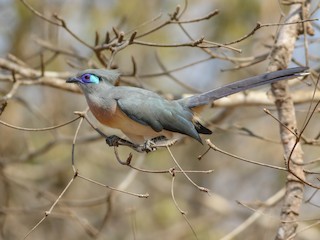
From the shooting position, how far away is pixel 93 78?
140 inches

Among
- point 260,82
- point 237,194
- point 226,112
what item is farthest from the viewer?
point 237,194

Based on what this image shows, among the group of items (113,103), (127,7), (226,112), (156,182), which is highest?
(127,7)

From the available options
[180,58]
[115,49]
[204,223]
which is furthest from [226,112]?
[180,58]

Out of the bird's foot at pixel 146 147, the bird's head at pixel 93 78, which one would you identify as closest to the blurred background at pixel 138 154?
the bird's head at pixel 93 78

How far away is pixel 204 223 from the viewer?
22.5 feet

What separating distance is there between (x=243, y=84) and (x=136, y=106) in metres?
0.65

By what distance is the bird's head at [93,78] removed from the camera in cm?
352

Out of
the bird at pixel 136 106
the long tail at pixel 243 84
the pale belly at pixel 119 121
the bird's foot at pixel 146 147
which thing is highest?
the long tail at pixel 243 84

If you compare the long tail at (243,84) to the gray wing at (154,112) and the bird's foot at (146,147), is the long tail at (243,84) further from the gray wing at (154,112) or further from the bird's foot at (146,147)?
the bird's foot at (146,147)

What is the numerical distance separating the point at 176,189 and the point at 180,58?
1826 millimetres

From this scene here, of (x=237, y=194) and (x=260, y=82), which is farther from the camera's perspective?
(x=237, y=194)

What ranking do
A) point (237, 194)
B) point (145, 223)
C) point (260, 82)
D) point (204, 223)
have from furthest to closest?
point (237, 194)
point (145, 223)
point (204, 223)
point (260, 82)

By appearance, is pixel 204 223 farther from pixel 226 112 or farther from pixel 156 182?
pixel 226 112

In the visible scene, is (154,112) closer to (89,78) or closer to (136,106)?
(136,106)
